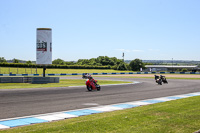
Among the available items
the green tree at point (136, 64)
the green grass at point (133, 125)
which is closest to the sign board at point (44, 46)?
the green grass at point (133, 125)

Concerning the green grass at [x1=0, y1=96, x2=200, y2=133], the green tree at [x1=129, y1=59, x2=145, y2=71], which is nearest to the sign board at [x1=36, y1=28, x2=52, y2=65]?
the green grass at [x1=0, y1=96, x2=200, y2=133]

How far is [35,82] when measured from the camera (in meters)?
35.8

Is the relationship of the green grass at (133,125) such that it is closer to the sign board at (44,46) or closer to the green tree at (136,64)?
the sign board at (44,46)

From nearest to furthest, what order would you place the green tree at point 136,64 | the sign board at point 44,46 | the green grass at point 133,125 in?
1. the green grass at point 133,125
2. the sign board at point 44,46
3. the green tree at point 136,64

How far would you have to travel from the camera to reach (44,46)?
1564 inches

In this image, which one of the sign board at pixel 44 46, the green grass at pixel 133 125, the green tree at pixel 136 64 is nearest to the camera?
the green grass at pixel 133 125

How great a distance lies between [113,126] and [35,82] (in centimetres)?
2903

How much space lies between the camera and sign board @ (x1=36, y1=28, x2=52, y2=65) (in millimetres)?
39469

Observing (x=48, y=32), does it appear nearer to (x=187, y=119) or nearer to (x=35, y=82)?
(x=35, y=82)

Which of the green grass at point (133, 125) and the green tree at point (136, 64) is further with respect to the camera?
the green tree at point (136, 64)

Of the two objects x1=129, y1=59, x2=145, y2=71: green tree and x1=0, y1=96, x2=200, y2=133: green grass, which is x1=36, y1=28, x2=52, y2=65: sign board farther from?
x1=129, y1=59, x2=145, y2=71: green tree

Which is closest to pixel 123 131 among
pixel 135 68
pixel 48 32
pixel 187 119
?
pixel 187 119

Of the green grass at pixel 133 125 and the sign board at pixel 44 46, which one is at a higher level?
the sign board at pixel 44 46

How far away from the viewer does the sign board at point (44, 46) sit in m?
39.5
